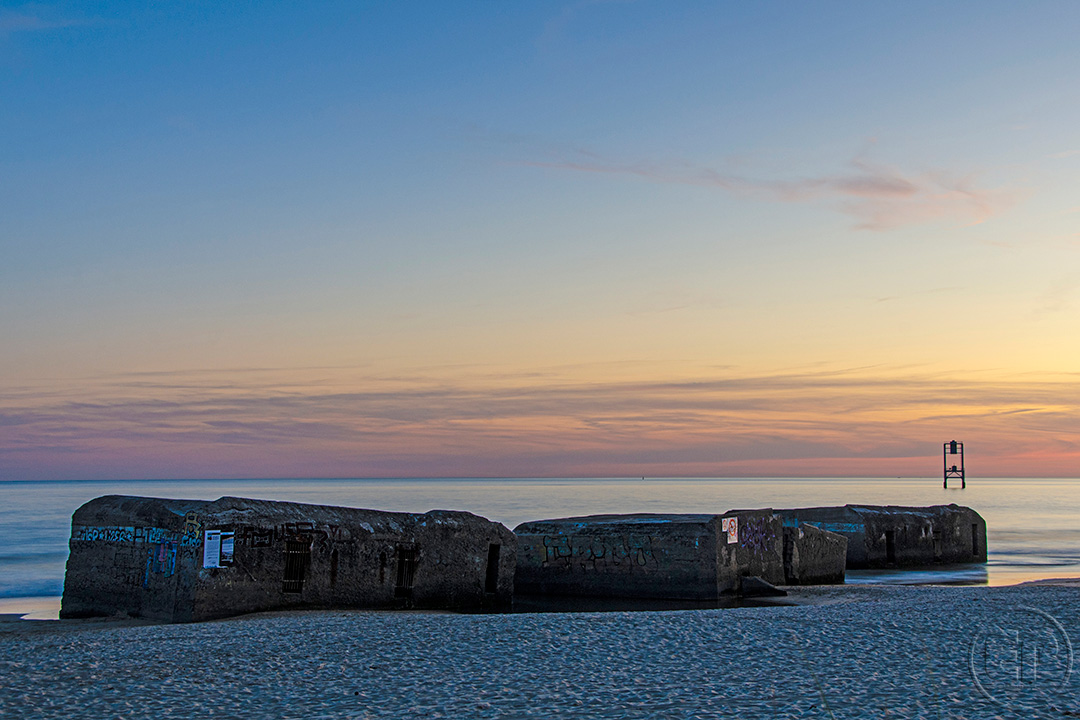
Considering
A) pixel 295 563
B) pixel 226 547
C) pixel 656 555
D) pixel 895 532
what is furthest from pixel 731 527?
pixel 895 532

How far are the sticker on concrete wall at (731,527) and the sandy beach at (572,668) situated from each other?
8.96m

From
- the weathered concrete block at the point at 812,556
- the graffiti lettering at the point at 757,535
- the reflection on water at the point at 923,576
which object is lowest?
the reflection on water at the point at 923,576

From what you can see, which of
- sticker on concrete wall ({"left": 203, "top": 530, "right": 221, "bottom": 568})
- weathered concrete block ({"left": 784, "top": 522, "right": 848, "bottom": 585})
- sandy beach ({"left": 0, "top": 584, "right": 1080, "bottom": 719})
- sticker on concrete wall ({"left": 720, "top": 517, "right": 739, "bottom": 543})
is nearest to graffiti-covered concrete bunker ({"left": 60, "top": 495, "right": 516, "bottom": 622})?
sticker on concrete wall ({"left": 203, "top": 530, "right": 221, "bottom": 568})

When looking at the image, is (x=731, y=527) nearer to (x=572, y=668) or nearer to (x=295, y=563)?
(x=295, y=563)

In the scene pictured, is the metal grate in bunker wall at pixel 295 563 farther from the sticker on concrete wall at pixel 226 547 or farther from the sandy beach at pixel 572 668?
the sandy beach at pixel 572 668

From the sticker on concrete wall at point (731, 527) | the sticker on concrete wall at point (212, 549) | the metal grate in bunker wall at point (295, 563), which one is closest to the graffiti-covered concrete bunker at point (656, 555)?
the sticker on concrete wall at point (731, 527)

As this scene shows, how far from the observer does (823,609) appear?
16.0 metres

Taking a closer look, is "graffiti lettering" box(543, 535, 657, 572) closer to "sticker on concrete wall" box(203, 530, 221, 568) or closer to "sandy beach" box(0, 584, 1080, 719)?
"sandy beach" box(0, 584, 1080, 719)

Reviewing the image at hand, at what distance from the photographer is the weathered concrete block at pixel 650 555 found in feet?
76.2

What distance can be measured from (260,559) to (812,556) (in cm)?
1769

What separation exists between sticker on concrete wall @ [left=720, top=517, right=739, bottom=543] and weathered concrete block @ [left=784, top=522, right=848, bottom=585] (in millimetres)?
3805

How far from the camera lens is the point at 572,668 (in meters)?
10.1

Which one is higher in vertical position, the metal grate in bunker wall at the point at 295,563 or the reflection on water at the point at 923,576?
the metal grate in bunker wall at the point at 295,563

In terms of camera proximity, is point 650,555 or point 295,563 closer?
point 295,563
